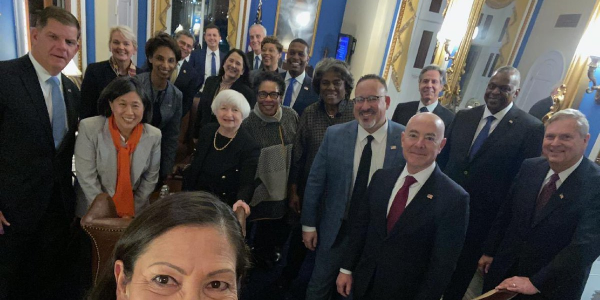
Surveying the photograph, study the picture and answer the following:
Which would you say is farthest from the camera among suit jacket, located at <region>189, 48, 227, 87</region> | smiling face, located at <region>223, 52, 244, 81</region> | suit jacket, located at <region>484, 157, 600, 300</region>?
suit jacket, located at <region>189, 48, 227, 87</region>

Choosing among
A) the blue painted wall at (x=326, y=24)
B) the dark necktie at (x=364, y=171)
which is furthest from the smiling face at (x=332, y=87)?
the blue painted wall at (x=326, y=24)

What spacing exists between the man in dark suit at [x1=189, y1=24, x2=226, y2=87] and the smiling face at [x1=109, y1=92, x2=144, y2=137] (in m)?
2.48

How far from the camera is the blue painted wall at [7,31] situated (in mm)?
3109

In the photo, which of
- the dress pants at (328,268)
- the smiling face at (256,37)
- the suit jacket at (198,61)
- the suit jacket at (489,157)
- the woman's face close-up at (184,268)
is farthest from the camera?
the smiling face at (256,37)

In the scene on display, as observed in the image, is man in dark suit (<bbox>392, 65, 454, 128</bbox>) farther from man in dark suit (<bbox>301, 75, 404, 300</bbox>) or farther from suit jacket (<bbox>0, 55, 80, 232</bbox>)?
suit jacket (<bbox>0, 55, 80, 232</bbox>)

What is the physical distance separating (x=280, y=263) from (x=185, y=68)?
217cm

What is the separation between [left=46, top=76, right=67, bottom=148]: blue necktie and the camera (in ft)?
6.27

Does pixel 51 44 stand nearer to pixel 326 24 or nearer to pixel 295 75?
pixel 295 75

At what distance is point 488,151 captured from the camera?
2.28 m

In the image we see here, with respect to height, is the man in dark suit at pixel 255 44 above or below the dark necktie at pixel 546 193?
above

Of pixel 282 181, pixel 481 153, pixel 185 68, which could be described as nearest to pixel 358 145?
pixel 282 181

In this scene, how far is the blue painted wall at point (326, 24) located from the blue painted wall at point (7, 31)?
4782 millimetres

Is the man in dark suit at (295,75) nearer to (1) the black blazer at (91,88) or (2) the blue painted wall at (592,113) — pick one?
(1) the black blazer at (91,88)

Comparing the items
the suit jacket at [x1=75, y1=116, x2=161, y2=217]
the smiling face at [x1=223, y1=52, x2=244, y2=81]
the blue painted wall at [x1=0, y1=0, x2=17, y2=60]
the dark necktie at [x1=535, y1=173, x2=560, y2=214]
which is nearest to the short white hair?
the suit jacket at [x1=75, y1=116, x2=161, y2=217]
